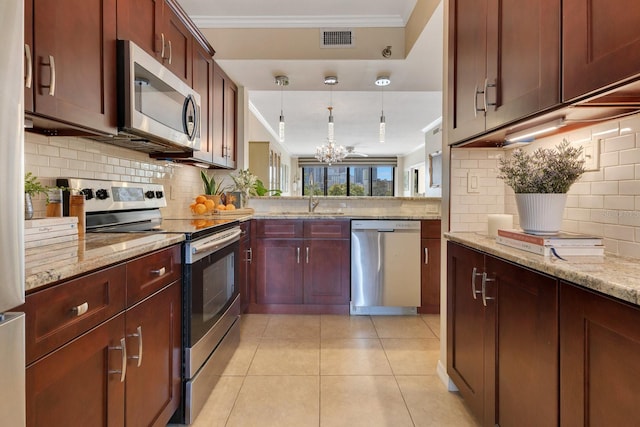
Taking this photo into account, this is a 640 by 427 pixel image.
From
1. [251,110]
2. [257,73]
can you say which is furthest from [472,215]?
[251,110]

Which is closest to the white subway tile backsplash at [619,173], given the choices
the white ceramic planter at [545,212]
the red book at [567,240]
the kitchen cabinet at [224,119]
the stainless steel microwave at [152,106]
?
the white ceramic planter at [545,212]

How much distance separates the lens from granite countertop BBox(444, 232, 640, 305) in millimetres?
774

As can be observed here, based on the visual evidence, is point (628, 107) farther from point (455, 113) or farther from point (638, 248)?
point (455, 113)

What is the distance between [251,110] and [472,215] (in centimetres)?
465

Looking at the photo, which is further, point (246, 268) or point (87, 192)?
point (246, 268)

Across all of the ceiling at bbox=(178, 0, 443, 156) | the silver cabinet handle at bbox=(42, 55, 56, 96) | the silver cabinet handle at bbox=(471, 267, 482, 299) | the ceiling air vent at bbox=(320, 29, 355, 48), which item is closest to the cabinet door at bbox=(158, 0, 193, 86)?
the ceiling at bbox=(178, 0, 443, 156)

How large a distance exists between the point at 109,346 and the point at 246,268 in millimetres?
1996

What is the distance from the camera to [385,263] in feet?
10.1

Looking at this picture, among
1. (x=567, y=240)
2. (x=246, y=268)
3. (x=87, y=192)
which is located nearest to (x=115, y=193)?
(x=87, y=192)

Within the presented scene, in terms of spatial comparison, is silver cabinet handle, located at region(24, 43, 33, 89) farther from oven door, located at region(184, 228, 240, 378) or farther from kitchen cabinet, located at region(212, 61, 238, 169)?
kitchen cabinet, located at region(212, 61, 238, 169)

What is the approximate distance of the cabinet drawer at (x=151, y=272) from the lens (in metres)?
1.18

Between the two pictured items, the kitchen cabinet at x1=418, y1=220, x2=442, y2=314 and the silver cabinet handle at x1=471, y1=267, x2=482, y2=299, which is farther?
the kitchen cabinet at x1=418, y1=220, x2=442, y2=314

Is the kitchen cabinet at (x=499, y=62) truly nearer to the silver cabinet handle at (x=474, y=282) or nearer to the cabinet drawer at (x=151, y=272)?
the silver cabinet handle at (x=474, y=282)

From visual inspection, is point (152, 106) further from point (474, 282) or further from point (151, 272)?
point (474, 282)
